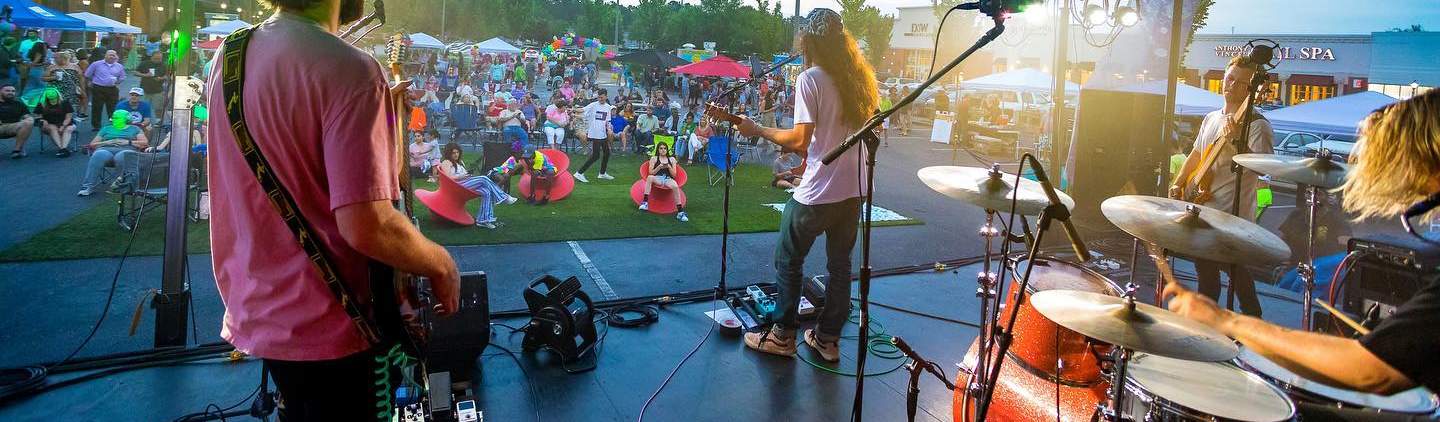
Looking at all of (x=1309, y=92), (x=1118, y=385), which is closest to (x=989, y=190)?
(x=1118, y=385)

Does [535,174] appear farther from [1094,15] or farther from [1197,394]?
[1197,394]

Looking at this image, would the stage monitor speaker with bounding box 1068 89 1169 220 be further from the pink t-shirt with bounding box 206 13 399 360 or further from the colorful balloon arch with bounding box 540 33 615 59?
the colorful balloon arch with bounding box 540 33 615 59

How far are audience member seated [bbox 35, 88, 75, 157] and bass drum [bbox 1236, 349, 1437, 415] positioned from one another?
14611 mm

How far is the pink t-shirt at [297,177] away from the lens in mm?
1526

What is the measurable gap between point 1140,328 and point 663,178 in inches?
293

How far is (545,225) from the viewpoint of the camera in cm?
835

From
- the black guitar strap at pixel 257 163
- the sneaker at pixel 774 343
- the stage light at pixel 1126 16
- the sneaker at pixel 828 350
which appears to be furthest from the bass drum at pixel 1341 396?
the stage light at pixel 1126 16

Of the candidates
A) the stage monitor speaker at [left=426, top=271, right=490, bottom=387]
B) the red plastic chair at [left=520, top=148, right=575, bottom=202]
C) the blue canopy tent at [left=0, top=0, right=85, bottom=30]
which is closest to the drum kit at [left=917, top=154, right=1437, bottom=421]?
the stage monitor speaker at [left=426, top=271, right=490, bottom=387]

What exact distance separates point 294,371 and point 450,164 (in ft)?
23.8

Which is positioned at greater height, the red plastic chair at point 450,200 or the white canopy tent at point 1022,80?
the white canopy tent at point 1022,80

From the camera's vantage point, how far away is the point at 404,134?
225cm

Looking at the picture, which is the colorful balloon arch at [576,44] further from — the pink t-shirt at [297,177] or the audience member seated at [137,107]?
the pink t-shirt at [297,177]

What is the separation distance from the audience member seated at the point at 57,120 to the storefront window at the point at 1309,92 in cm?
3770

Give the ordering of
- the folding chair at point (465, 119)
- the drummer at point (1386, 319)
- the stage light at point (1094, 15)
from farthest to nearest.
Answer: the folding chair at point (465, 119), the stage light at point (1094, 15), the drummer at point (1386, 319)
